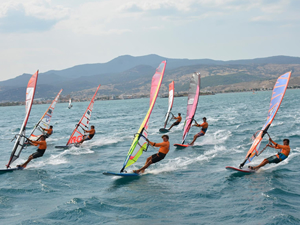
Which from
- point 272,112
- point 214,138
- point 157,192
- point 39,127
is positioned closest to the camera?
point 157,192

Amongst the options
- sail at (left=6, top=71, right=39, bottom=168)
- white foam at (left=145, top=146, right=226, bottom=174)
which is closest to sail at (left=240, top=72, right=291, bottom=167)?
white foam at (left=145, top=146, right=226, bottom=174)

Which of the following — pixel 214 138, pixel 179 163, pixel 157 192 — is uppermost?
pixel 157 192

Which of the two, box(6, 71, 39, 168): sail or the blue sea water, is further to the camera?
box(6, 71, 39, 168): sail

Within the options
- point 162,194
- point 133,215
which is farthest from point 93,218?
point 162,194

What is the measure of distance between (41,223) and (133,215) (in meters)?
2.75

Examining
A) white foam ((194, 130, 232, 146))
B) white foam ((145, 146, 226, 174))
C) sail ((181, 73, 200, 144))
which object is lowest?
white foam ((194, 130, 232, 146))

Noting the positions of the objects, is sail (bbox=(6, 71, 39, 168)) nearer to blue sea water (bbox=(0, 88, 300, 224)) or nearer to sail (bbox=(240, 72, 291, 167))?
blue sea water (bbox=(0, 88, 300, 224))

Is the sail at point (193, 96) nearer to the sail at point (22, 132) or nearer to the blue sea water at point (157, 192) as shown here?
the blue sea water at point (157, 192)

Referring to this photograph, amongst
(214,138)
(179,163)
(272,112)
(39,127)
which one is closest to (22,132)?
(179,163)

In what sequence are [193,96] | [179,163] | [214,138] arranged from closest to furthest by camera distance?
[179,163]
[193,96]
[214,138]

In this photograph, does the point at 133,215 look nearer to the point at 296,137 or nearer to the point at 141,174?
the point at 141,174

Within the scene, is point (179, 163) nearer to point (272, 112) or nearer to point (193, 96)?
point (272, 112)

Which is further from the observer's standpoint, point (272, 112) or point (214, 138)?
point (214, 138)

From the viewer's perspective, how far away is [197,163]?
15.9 m
